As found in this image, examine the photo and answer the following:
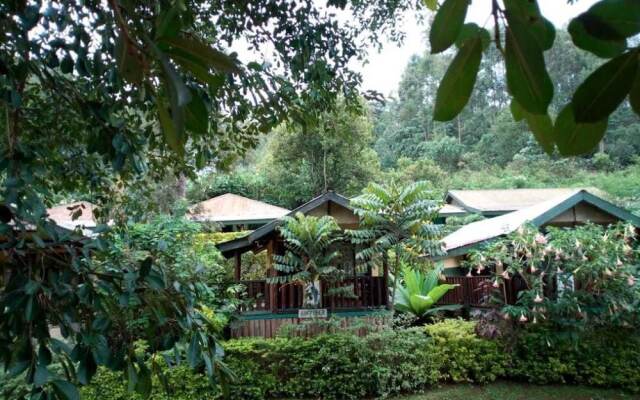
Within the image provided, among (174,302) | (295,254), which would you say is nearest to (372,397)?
(295,254)

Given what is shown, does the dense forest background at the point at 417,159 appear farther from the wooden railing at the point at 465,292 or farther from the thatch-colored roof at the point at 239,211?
the wooden railing at the point at 465,292

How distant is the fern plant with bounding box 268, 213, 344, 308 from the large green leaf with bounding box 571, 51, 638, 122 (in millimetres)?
6394

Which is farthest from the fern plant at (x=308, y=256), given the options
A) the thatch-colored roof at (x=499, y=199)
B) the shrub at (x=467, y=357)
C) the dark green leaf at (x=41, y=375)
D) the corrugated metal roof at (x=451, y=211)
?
the thatch-colored roof at (x=499, y=199)

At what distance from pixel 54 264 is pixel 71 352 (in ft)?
0.95

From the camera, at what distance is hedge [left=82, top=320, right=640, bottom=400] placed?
6117 mm

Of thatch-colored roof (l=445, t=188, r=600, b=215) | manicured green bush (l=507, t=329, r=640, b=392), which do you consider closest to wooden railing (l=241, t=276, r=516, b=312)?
manicured green bush (l=507, t=329, r=640, b=392)

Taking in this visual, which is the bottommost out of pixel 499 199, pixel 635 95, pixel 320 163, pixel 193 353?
pixel 193 353

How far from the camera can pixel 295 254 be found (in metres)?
7.21

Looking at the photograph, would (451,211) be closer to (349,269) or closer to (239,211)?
(239,211)

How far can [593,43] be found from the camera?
45 centimetres

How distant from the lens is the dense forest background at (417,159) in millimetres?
14955

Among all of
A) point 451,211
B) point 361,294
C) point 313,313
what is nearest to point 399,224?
point 361,294

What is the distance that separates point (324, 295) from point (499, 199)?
443 inches

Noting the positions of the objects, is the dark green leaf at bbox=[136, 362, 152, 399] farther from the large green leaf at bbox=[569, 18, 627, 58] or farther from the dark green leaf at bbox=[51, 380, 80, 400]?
the large green leaf at bbox=[569, 18, 627, 58]
